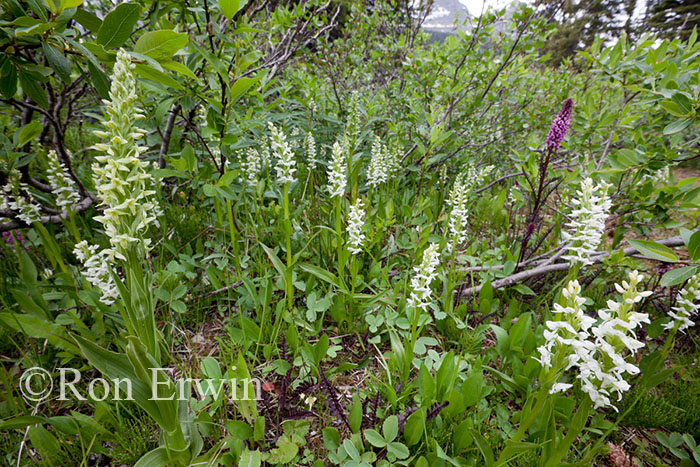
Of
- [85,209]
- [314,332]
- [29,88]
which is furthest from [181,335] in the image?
[85,209]

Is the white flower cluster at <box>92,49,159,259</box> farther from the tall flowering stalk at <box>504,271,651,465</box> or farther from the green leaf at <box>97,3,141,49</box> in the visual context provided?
the tall flowering stalk at <box>504,271,651,465</box>

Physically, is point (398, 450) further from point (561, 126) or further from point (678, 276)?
point (561, 126)

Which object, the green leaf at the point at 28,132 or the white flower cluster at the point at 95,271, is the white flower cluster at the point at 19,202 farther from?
the white flower cluster at the point at 95,271

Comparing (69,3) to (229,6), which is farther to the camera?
(229,6)

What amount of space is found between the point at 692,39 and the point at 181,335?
416 cm

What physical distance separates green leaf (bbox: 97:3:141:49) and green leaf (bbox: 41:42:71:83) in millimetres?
142

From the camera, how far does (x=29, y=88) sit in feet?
4.16

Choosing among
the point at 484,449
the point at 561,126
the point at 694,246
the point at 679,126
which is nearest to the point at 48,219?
the point at 484,449

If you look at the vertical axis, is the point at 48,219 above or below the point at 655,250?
below

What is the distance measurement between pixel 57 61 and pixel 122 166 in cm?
52

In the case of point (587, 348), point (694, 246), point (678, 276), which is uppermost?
point (694, 246)

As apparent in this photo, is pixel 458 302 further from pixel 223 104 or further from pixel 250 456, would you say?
pixel 223 104

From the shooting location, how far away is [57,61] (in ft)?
3.52

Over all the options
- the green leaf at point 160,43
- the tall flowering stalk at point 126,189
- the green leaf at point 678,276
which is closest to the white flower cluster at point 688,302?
the green leaf at point 678,276
